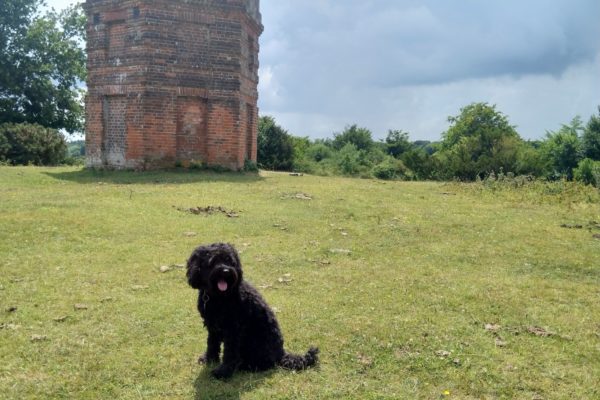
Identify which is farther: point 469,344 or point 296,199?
point 296,199

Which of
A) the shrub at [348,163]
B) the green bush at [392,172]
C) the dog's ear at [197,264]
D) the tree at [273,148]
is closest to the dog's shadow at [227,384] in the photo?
the dog's ear at [197,264]

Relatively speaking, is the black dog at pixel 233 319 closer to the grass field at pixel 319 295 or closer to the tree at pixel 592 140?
the grass field at pixel 319 295

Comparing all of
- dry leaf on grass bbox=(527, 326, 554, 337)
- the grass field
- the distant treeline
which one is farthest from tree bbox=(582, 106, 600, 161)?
dry leaf on grass bbox=(527, 326, 554, 337)

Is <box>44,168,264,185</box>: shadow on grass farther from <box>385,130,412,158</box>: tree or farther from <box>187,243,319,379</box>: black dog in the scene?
<box>385,130,412,158</box>: tree

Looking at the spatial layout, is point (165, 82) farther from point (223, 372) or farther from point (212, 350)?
point (223, 372)

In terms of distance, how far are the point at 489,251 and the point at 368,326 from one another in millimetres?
4677

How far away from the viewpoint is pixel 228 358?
4.86m

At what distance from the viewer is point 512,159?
2709 centimetres

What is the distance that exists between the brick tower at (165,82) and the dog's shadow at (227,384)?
1602 cm

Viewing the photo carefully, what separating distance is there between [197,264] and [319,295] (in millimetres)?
3169

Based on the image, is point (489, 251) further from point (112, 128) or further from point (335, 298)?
point (112, 128)

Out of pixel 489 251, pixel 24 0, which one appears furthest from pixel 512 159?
pixel 24 0

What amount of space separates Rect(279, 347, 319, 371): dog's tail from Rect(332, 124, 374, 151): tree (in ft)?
182

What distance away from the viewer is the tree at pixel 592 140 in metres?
42.3
